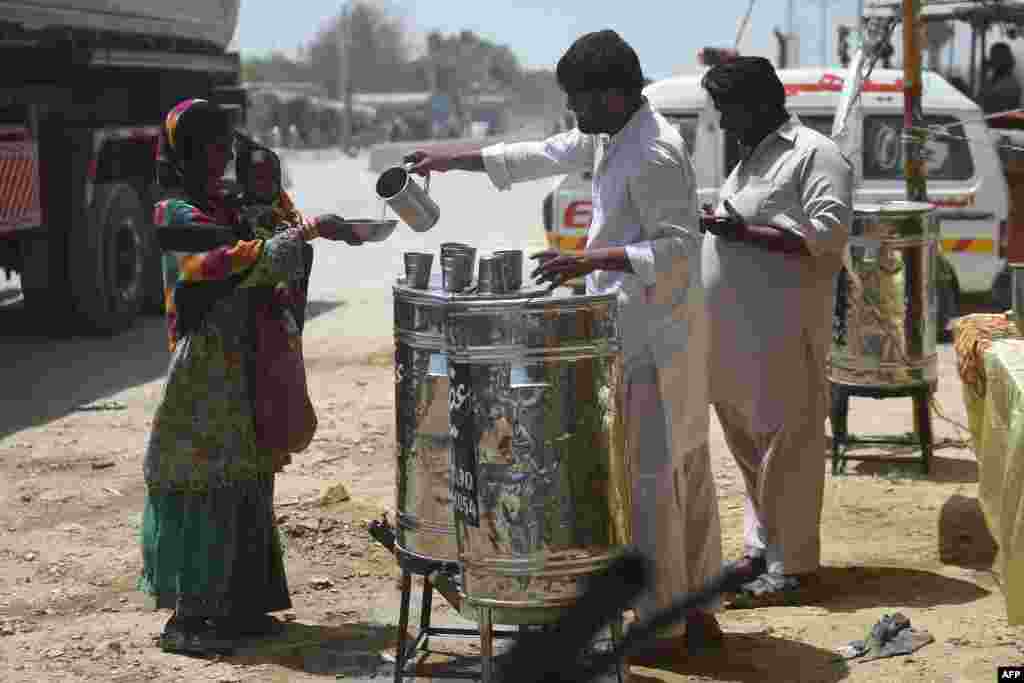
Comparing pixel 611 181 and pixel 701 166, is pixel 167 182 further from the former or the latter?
pixel 701 166

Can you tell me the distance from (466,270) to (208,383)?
109cm

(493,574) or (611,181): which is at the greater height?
(611,181)

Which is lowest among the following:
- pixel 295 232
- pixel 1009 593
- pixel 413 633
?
pixel 413 633

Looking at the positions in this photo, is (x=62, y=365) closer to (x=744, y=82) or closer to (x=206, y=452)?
(x=206, y=452)

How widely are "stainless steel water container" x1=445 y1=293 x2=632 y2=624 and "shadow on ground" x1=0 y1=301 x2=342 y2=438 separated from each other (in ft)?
17.5

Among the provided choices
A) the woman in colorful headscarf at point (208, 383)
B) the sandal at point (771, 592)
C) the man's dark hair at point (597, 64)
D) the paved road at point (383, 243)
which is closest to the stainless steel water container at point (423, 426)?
the paved road at point (383, 243)

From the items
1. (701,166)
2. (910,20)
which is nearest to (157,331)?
(701,166)

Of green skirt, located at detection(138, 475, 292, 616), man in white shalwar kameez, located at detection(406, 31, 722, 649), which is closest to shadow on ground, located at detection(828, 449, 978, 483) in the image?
man in white shalwar kameez, located at detection(406, 31, 722, 649)

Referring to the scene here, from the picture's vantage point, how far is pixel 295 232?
14.8 ft

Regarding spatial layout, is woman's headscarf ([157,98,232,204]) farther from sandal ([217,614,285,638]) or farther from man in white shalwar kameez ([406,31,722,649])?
sandal ([217,614,285,638])

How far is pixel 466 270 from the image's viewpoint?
12.8ft

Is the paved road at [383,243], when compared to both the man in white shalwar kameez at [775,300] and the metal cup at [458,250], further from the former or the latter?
the man in white shalwar kameez at [775,300]

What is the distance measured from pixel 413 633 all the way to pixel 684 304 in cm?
145

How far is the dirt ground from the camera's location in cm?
461
